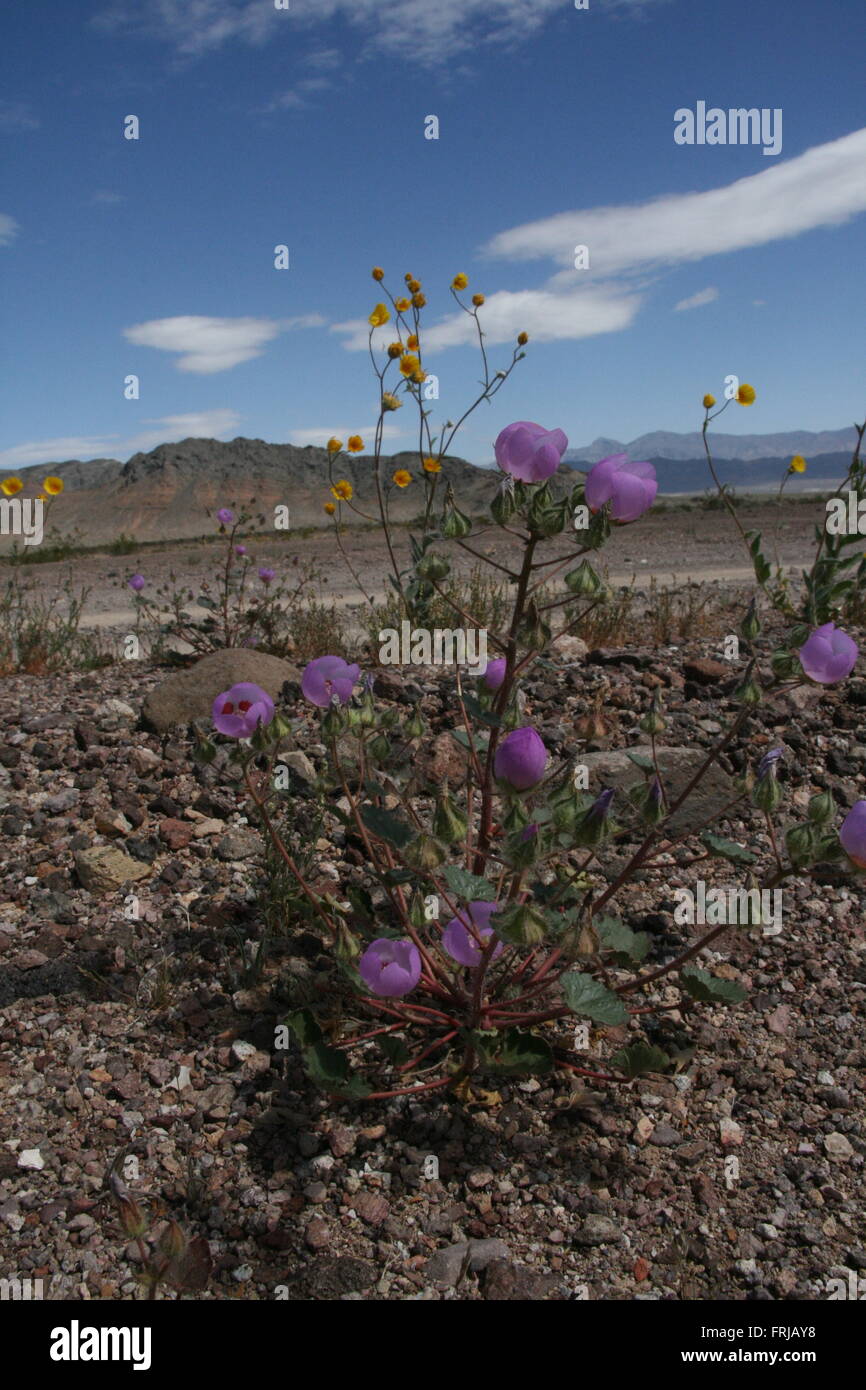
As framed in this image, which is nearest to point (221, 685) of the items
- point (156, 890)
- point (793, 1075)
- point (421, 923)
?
point (156, 890)

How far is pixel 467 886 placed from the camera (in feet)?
6.20

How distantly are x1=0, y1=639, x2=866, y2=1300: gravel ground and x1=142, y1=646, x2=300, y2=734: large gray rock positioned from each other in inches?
28.2

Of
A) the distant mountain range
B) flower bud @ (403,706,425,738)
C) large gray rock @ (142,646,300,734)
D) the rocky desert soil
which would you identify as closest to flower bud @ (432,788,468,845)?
flower bud @ (403,706,425,738)

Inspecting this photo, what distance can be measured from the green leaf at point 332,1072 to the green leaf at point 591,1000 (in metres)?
0.52

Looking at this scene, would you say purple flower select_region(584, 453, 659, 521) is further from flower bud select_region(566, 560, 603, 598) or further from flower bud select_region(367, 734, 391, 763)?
flower bud select_region(367, 734, 391, 763)

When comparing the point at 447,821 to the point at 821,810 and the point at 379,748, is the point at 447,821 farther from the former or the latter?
the point at 821,810

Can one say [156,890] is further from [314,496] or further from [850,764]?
[314,496]

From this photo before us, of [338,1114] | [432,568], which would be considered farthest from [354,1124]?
[432,568]

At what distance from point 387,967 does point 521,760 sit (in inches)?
21.6

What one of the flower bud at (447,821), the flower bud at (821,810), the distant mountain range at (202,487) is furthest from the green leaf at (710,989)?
the distant mountain range at (202,487)

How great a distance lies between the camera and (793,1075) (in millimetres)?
2432

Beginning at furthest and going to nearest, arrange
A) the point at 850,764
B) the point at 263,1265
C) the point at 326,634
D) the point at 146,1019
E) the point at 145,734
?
the point at 326,634 → the point at 145,734 → the point at 850,764 → the point at 146,1019 → the point at 263,1265

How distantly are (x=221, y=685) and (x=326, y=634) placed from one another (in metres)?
1.37

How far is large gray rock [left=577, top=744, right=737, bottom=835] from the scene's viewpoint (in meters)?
3.39
